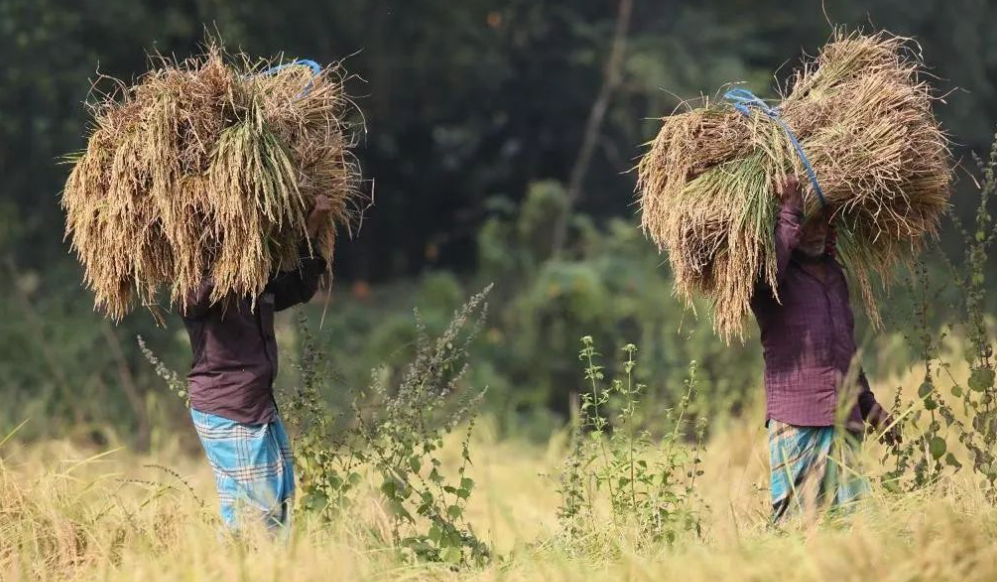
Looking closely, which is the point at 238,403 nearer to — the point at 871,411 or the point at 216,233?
the point at 216,233

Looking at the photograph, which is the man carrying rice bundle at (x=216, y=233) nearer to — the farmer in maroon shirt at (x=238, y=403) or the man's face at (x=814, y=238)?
the farmer in maroon shirt at (x=238, y=403)

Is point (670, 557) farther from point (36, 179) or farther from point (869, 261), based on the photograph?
point (36, 179)

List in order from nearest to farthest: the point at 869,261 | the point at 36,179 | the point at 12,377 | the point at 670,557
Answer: the point at 670,557, the point at 869,261, the point at 12,377, the point at 36,179

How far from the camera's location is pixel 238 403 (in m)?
4.64

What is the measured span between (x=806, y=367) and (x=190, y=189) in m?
2.21

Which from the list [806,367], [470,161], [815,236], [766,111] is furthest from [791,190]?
[470,161]

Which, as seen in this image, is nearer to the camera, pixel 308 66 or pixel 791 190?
pixel 791 190

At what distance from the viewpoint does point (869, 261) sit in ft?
16.2

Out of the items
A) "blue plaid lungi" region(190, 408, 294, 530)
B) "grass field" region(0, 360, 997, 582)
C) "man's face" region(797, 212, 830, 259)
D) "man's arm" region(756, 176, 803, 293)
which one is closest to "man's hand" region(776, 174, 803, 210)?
"man's arm" region(756, 176, 803, 293)

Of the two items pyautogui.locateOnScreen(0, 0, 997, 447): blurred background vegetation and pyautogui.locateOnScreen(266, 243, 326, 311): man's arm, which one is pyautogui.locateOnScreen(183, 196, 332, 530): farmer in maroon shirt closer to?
pyautogui.locateOnScreen(266, 243, 326, 311): man's arm

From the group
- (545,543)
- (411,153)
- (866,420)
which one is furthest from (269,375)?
(411,153)

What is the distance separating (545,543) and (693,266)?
1.11m

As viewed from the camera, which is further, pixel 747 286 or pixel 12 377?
pixel 12 377

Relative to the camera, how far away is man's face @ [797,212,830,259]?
4.71 m
